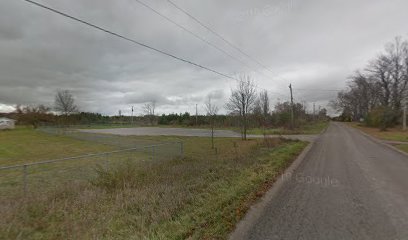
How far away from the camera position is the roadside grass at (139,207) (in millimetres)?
4273

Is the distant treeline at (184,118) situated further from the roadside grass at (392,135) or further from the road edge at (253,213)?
the road edge at (253,213)

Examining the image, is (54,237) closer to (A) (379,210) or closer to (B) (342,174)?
(A) (379,210)

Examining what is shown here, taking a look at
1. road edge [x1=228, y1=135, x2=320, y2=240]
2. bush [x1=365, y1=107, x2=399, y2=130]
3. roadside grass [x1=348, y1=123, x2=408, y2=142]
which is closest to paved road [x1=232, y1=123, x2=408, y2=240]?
road edge [x1=228, y1=135, x2=320, y2=240]

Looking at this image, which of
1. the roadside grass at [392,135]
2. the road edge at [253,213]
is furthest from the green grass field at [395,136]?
the road edge at [253,213]

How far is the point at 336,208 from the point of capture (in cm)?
546

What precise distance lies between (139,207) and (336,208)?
4.20 metres

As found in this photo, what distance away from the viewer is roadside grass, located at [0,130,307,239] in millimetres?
4273

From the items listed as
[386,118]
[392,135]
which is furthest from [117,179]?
[386,118]

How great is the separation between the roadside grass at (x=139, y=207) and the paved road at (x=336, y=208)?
0.60 metres

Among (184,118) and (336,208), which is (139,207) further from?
(184,118)

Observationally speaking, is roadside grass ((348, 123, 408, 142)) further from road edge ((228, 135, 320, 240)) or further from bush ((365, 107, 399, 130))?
road edge ((228, 135, 320, 240))

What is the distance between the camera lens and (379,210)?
530cm

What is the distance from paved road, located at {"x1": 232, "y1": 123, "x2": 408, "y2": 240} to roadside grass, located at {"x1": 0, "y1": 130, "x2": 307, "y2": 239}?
60 cm

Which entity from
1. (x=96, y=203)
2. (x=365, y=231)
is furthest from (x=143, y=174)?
(x=365, y=231)
